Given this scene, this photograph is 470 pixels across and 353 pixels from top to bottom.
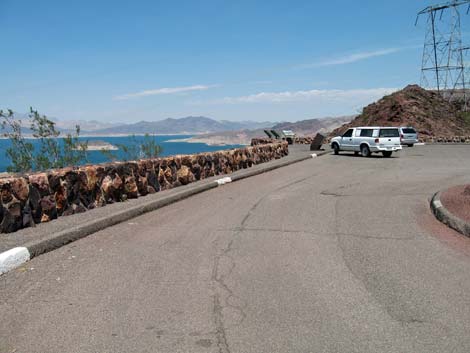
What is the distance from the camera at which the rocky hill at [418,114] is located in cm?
6488

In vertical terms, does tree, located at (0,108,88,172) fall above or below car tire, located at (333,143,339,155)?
above

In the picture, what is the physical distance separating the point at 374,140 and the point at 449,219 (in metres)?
23.2

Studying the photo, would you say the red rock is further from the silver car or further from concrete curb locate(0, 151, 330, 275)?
the silver car

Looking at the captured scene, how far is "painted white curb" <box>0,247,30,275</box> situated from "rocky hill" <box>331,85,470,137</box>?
61.4 metres

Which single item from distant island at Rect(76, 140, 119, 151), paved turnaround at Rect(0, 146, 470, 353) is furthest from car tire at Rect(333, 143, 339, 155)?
paved turnaround at Rect(0, 146, 470, 353)

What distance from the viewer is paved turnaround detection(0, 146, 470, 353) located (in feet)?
14.9

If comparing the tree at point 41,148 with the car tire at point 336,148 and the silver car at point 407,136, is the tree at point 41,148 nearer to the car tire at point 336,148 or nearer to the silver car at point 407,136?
the car tire at point 336,148

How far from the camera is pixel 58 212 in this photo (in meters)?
9.66

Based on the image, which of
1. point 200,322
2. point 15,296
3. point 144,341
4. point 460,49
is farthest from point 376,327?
point 460,49

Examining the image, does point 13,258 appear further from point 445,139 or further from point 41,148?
point 445,139

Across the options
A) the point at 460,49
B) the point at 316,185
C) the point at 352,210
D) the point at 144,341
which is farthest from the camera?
the point at 460,49

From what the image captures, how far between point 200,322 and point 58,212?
563 centimetres

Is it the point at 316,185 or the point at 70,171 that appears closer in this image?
the point at 70,171

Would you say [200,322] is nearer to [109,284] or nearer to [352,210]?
[109,284]
